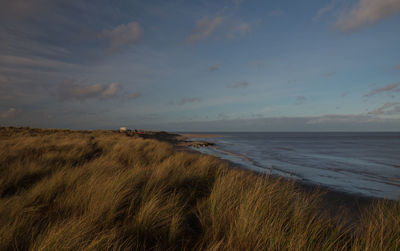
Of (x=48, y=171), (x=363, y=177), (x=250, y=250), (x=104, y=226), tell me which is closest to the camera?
(x=250, y=250)

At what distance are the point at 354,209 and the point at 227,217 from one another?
4200mm

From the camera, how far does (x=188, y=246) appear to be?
246 centimetres

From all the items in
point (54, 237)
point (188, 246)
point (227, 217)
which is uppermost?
point (54, 237)

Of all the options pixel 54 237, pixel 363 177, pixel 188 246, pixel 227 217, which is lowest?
pixel 363 177

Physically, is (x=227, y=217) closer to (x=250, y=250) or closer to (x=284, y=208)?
(x=250, y=250)

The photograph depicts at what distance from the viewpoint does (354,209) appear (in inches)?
193

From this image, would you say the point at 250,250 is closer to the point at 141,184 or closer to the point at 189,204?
the point at 189,204

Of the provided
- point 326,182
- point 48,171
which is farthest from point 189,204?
point 326,182

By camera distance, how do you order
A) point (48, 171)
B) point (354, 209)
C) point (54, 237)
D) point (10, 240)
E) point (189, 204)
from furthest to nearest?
1. point (48, 171)
2. point (354, 209)
3. point (189, 204)
4. point (10, 240)
5. point (54, 237)

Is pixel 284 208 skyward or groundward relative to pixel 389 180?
skyward

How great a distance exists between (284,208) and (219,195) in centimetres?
110

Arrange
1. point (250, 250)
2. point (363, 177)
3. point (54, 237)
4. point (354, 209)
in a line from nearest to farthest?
point (54, 237)
point (250, 250)
point (354, 209)
point (363, 177)

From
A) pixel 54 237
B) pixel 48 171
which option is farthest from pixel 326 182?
pixel 48 171

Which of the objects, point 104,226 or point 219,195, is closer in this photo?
point 104,226
